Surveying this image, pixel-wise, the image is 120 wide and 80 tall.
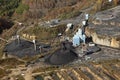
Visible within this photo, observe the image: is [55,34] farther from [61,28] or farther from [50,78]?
[50,78]

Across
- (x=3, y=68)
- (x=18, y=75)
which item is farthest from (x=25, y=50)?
(x=18, y=75)

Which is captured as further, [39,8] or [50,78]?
[39,8]

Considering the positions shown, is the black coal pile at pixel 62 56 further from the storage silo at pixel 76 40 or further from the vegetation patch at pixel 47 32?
the vegetation patch at pixel 47 32

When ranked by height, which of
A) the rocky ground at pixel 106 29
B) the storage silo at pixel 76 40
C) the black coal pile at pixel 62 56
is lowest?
the black coal pile at pixel 62 56

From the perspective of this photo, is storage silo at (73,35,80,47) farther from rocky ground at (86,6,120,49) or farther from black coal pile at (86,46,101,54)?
rocky ground at (86,6,120,49)

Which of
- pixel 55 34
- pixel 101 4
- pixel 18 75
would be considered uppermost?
pixel 101 4

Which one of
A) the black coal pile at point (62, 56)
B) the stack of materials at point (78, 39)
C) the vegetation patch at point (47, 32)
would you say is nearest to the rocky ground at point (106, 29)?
the stack of materials at point (78, 39)
